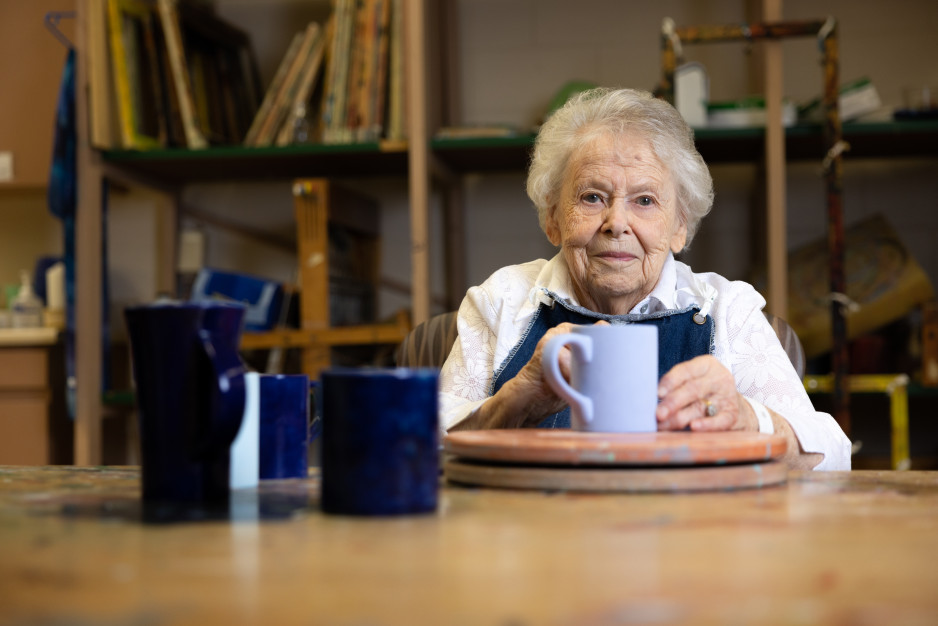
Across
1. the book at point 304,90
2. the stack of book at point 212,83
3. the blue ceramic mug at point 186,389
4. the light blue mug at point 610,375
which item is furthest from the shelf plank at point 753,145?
the blue ceramic mug at point 186,389

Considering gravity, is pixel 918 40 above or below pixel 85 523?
above

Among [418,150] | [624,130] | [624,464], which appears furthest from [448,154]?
[624,464]

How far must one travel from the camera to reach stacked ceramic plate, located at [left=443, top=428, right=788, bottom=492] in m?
0.74

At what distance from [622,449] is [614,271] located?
0.81 metres

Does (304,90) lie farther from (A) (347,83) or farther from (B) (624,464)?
(B) (624,464)

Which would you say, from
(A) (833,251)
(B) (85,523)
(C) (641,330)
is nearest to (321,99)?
(A) (833,251)

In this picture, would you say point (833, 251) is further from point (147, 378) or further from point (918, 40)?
point (147, 378)

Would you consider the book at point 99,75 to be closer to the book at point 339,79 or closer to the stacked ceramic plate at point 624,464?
the book at point 339,79

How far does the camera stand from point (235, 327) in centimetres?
68

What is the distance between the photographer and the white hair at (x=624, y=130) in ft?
5.08

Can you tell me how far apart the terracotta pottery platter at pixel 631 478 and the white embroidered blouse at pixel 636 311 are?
0.51 metres

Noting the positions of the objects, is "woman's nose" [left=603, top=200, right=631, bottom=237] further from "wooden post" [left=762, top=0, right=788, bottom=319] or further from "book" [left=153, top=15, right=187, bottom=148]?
"book" [left=153, top=15, right=187, bottom=148]

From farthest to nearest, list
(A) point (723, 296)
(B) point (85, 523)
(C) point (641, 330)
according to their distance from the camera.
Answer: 1. (A) point (723, 296)
2. (C) point (641, 330)
3. (B) point (85, 523)

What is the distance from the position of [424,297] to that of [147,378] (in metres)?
1.74
